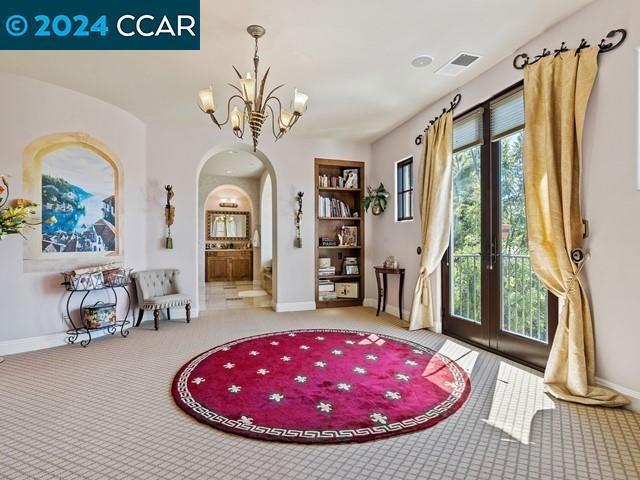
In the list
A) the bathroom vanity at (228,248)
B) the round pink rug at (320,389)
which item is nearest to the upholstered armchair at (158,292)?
the round pink rug at (320,389)

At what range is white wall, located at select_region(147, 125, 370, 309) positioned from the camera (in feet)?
17.3

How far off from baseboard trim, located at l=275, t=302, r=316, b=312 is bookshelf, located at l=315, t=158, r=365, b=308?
0.16m

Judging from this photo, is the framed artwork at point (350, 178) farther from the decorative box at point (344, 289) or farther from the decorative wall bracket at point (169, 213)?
the decorative wall bracket at point (169, 213)

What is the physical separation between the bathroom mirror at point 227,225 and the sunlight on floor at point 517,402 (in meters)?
8.96

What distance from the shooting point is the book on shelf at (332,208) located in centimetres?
613

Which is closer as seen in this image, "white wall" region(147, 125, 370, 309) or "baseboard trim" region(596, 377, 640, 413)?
"baseboard trim" region(596, 377, 640, 413)

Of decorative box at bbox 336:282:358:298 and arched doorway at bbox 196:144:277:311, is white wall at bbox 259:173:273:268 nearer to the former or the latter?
arched doorway at bbox 196:144:277:311

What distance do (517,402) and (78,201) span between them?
17.0 ft

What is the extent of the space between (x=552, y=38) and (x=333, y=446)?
3741 millimetres

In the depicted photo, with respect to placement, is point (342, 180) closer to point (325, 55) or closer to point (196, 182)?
point (196, 182)

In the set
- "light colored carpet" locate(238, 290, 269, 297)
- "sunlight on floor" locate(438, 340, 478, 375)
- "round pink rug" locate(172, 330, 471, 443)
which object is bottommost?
"light colored carpet" locate(238, 290, 269, 297)

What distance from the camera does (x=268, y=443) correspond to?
2.06 metres

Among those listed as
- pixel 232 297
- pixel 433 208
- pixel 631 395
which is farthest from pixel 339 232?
pixel 631 395

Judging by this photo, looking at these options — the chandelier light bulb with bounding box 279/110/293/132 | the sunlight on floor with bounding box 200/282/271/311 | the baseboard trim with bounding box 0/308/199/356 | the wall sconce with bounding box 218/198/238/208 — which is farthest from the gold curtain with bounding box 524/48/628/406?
the wall sconce with bounding box 218/198/238/208
